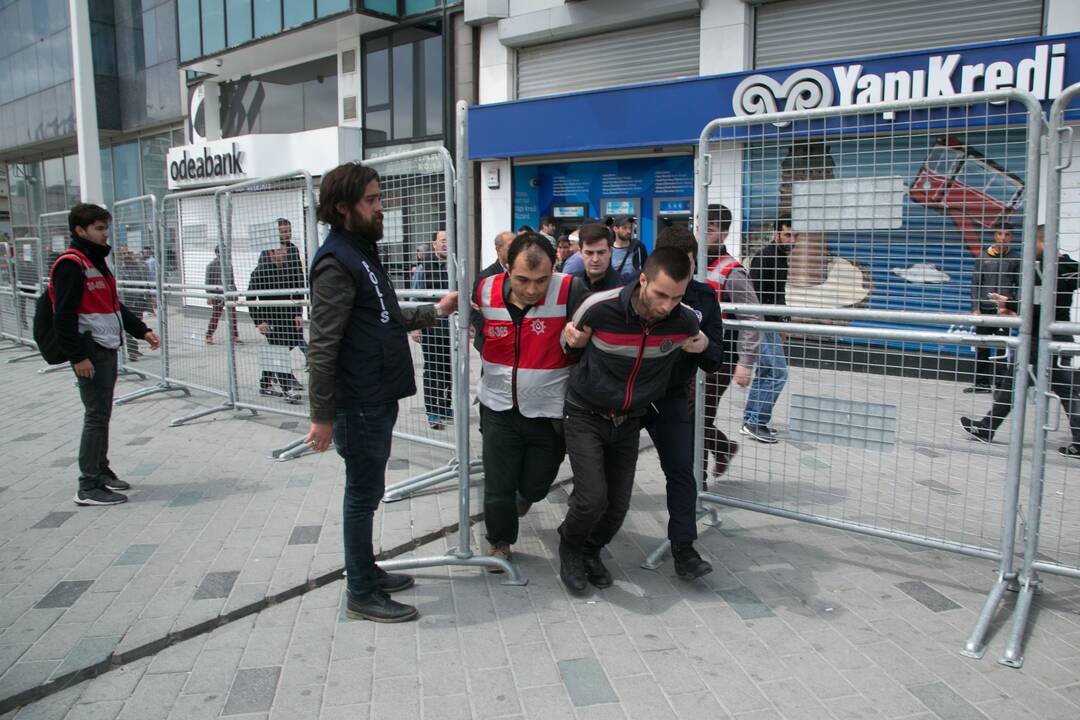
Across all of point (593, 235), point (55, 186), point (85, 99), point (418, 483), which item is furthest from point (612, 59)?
point (55, 186)

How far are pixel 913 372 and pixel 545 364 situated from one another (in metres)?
2.28

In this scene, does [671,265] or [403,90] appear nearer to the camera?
[671,265]

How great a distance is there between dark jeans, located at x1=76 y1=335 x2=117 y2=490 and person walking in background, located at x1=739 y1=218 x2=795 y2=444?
166 inches

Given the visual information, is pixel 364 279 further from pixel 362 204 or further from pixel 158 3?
pixel 158 3

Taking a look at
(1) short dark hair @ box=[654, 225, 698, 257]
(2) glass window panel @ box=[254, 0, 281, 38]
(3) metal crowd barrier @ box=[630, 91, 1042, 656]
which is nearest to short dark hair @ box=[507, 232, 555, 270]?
(1) short dark hair @ box=[654, 225, 698, 257]

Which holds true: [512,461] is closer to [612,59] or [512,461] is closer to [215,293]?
[215,293]

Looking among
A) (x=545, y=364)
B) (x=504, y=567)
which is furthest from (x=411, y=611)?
(x=545, y=364)

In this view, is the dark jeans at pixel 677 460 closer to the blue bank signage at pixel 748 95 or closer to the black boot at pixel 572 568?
the black boot at pixel 572 568

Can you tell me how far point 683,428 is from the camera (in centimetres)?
395

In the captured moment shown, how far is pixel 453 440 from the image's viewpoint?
595cm

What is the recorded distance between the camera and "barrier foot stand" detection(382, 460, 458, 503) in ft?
17.1

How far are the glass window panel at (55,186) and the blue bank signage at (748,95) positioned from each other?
21.0 metres

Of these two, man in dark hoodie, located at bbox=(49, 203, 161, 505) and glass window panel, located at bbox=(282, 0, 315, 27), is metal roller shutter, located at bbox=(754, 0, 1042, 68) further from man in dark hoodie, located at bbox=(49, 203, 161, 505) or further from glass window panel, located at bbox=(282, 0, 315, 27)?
glass window panel, located at bbox=(282, 0, 315, 27)

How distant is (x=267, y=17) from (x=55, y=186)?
637 inches
